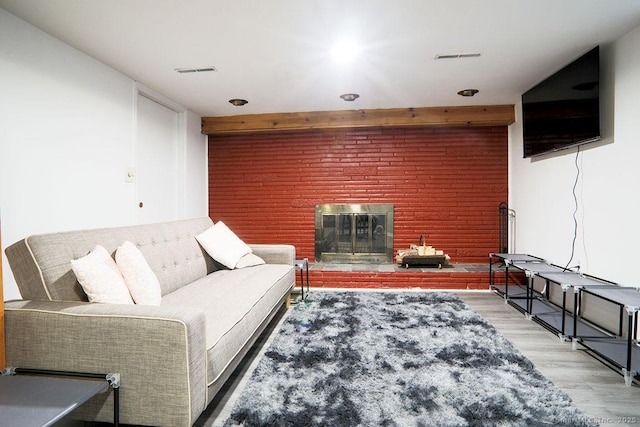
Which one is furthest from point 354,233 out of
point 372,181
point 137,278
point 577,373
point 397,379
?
point 137,278

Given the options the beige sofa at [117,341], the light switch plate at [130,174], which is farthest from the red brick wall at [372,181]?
the beige sofa at [117,341]

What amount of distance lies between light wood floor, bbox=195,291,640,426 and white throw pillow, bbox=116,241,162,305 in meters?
0.68

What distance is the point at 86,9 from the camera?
228cm

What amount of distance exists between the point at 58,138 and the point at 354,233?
138 inches

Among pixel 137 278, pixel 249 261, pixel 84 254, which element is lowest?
pixel 249 261

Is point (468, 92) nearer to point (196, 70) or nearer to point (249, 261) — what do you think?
point (196, 70)

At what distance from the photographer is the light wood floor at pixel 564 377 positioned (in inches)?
70.8

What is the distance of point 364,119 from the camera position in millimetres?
4684

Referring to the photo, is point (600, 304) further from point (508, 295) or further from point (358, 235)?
point (358, 235)

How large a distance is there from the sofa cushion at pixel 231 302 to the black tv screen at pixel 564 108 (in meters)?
2.84

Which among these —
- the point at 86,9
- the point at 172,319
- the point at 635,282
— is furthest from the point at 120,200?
the point at 635,282

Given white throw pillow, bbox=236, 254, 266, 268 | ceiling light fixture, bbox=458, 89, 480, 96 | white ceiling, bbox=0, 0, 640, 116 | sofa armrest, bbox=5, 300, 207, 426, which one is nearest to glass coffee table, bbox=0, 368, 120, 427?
sofa armrest, bbox=5, 300, 207, 426

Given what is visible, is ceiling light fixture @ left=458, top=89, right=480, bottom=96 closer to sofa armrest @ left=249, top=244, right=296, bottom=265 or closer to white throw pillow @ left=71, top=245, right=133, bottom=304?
sofa armrest @ left=249, top=244, right=296, bottom=265

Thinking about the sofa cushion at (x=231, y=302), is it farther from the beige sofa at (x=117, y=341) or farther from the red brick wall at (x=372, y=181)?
the red brick wall at (x=372, y=181)
